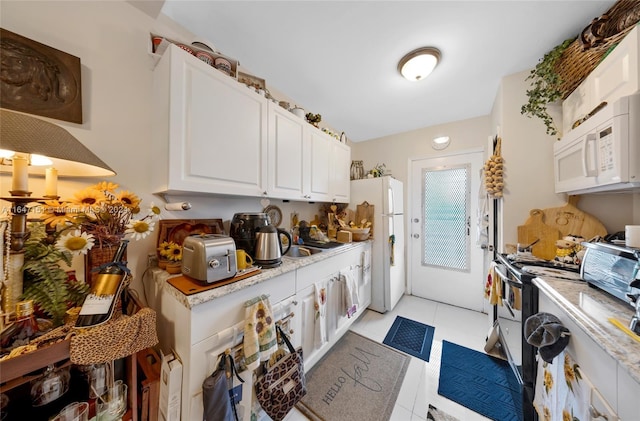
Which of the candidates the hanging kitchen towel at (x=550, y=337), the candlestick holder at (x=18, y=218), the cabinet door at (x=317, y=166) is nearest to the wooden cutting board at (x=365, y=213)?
the cabinet door at (x=317, y=166)

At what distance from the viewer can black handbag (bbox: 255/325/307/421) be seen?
3.26 ft

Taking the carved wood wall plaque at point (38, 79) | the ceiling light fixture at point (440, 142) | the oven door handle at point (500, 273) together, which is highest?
the ceiling light fixture at point (440, 142)

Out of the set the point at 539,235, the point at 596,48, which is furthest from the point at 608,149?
the point at 539,235

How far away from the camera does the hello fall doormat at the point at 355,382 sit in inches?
50.2

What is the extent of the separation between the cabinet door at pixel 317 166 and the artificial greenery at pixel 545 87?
1.66 metres

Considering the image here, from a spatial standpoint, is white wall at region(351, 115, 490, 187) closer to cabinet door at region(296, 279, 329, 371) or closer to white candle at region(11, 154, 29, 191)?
cabinet door at region(296, 279, 329, 371)

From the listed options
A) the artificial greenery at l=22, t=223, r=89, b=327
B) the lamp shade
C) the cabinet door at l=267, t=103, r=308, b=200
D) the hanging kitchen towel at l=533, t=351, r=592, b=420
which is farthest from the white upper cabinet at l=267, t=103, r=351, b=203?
the hanging kitchen towel at l=533, t=351, r=592, b=420

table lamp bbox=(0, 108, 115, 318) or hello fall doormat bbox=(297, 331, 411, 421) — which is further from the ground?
table lamp bbox=(0, 108, 115, 318)

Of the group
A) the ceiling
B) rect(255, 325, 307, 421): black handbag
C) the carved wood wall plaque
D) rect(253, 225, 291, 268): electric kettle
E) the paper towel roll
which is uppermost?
the ceiling

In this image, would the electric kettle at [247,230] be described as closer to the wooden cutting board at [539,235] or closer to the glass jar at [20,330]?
the glass jar at [20,330]

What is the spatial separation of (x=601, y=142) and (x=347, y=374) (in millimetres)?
2106

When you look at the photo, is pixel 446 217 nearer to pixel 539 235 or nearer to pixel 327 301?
pixel 539 235

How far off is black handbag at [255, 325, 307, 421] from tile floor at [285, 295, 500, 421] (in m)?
0.34

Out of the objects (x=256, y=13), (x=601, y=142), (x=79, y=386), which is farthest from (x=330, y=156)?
(x=79, y=386)
